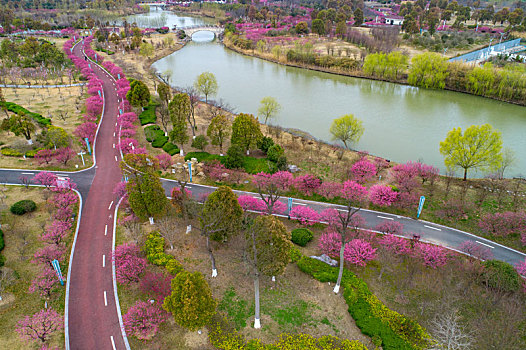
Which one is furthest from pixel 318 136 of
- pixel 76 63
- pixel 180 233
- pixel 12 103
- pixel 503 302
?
pixel 76 63

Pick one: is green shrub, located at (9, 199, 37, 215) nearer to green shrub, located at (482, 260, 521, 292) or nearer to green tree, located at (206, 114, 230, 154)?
green tree, located at (206, 114, 230, 154)

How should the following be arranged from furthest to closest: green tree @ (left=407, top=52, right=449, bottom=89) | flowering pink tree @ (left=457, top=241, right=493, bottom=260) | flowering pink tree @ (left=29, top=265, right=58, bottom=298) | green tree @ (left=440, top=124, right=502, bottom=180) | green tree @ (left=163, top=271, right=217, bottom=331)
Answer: green tree @ (left=407, top=52, right=449, bottom=89)
green tree @ (left=440, top=124, right=502, bottom=180)
flowering pink tree @ (left=457, top=241, right=493, bottom=260)
flowering pink tree @ (left=29, top=265, right=58, bottom=298)
green tree @ (left=163, top=271, right=217, bottom=331)

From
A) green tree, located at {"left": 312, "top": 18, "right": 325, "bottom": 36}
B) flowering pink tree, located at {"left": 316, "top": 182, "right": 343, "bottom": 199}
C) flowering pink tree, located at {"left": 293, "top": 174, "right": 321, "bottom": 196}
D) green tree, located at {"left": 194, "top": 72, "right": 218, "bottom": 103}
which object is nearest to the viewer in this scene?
flowering pink tree, located at {"left": 293, "top": 174, "right": 321, "bottom": 196}

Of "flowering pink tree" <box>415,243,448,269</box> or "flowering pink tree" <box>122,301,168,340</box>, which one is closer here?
"flowering pink tree" <box>122,301,168,340</box>

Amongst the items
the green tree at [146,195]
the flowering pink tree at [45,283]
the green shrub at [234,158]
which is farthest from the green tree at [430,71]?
the flowering pink tree at [45,283]

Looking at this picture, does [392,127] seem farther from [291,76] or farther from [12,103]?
[12,103]

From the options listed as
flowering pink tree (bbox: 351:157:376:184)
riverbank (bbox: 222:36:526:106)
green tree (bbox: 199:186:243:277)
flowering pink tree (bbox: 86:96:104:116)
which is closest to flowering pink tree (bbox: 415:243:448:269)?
flowering pink tree (bbox: 351:157:376:184)
